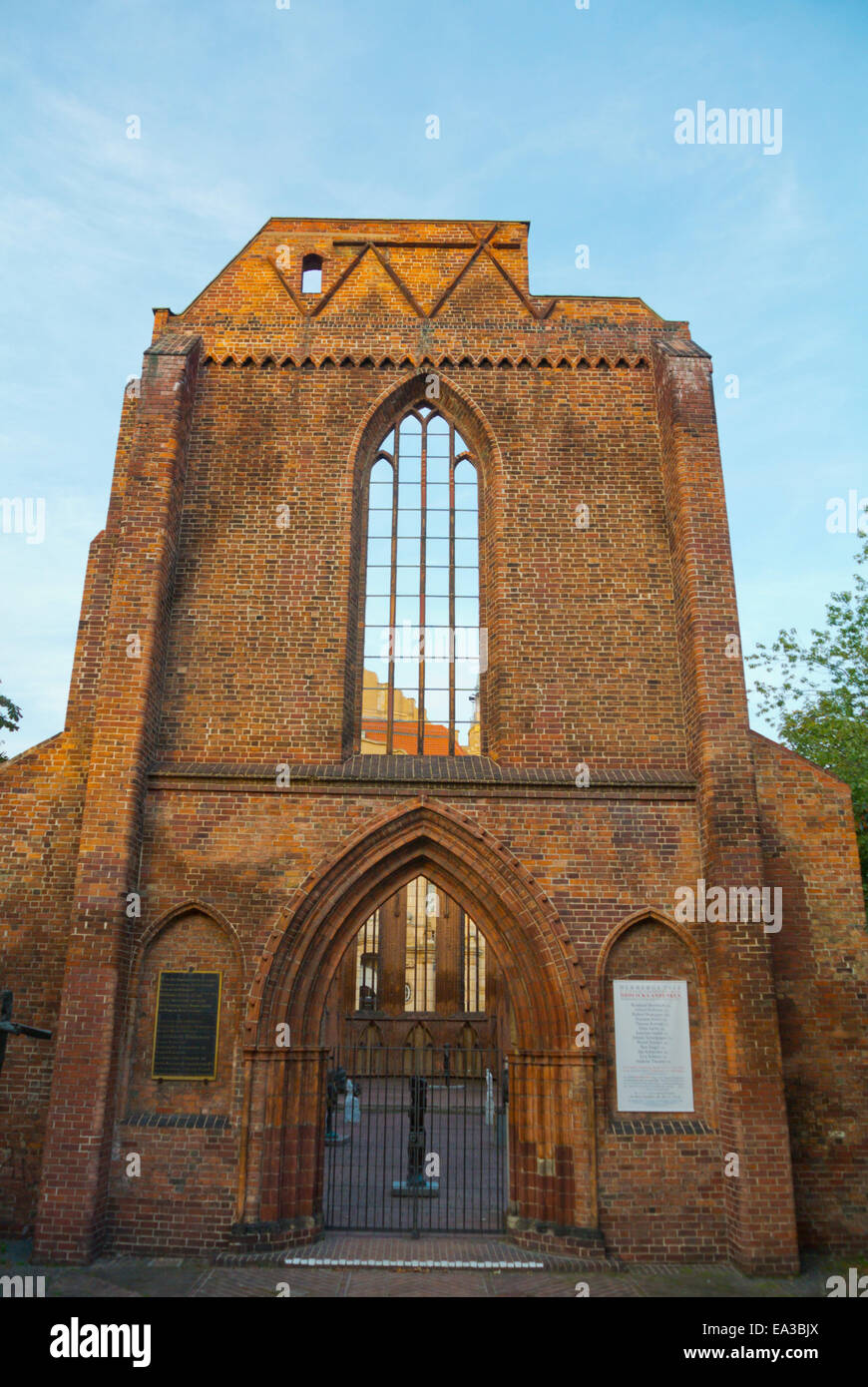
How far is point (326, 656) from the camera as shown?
34.2ft

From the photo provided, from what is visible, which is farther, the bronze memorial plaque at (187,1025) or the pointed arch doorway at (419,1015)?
the pointed arch doorway at (419,1015)

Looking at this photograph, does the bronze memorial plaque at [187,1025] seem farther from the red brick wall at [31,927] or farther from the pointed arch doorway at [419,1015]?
the pointed arch doorway at [419,1015]

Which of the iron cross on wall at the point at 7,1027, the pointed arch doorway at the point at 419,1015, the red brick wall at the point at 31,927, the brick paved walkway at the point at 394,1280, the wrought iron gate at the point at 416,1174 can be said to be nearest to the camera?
the iron cross on wall at the point at 7,1027

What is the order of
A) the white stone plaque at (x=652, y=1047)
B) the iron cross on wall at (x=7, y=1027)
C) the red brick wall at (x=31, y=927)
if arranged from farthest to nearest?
the white stone plaque at (x=652, y=1047), the red brick wall at (x=31, y=927), the iron cross on wall at (x=7, y=1027)

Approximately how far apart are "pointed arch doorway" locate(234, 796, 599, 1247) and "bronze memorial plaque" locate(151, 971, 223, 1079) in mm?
412

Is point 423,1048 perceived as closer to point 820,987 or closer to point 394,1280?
point 394,1280

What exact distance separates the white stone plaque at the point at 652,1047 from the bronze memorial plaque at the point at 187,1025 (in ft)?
12.8

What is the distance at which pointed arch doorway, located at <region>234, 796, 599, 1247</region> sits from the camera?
870 centimetres

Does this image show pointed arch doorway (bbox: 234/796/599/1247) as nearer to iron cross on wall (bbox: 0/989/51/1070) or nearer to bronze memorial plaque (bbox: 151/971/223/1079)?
bronze memorial plaque (bbox: 151/971/223/1079)

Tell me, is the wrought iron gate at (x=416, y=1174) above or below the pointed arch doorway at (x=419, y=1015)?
below

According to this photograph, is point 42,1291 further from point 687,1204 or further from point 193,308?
point 193,308

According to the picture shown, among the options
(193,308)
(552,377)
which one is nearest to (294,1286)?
(552,377)

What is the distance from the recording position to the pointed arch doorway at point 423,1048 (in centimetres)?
870

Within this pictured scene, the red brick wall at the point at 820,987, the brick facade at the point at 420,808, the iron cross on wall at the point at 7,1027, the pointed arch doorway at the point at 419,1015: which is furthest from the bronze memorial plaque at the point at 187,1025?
the pointed arch doorway at the point at 419,1015
